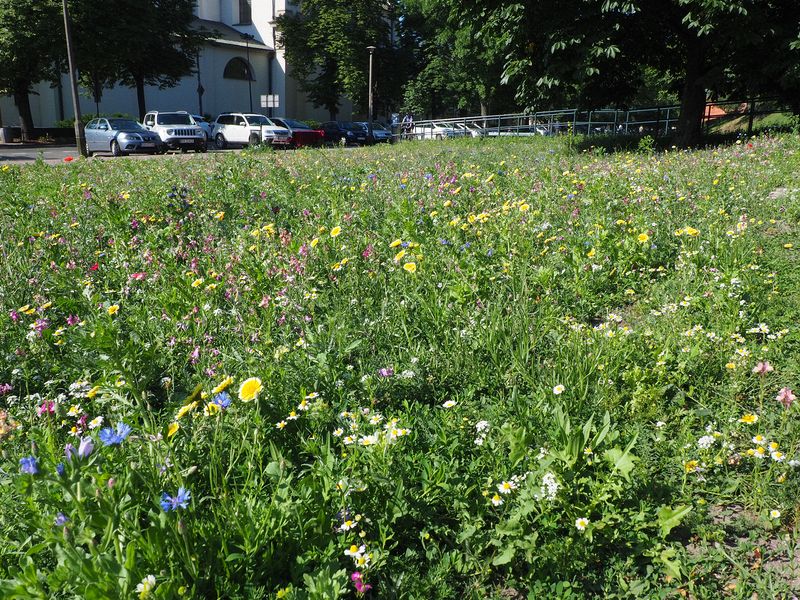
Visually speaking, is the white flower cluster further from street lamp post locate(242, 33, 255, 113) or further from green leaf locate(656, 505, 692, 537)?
street lamp post locate(242, 33, 255, 113)

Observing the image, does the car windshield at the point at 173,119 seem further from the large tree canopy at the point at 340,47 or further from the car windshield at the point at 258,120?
the large tree canopy at the point at 340,47

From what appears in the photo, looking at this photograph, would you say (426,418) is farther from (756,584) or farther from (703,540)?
(756,584)

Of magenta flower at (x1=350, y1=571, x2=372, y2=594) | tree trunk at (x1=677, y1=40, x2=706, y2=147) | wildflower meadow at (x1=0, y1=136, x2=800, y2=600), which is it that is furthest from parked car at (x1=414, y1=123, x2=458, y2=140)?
magenta flower at (x1=350, y1=571, x2=372, y2=594)

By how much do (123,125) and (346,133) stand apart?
688 inches

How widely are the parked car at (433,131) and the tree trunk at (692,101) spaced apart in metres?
20.7

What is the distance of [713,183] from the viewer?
6.95 metres

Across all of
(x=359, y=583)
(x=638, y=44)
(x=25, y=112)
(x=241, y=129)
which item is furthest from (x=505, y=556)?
(x=25, y=112)

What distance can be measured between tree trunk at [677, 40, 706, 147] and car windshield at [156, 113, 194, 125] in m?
24.7

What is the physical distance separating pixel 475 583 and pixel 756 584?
3.13 feet

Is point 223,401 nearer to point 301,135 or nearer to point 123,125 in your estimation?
point 123,125

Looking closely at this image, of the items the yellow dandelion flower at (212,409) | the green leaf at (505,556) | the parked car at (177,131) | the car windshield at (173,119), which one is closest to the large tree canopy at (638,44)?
the green leaf at (505,556)

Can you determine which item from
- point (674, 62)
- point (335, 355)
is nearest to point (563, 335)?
point (335, 355)

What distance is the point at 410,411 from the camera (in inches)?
114

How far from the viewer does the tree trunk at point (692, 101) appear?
16.7 metres
